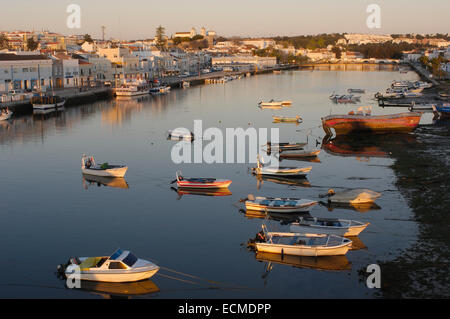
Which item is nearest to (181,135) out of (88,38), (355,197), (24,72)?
(355,197)

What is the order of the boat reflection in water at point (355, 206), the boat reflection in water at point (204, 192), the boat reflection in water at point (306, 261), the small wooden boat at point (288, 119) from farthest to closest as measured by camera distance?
1. the small wooden boat at point (288, 119)
2. the boat reflection in water at point (204, 192)
3. the boat reflection in water at point (355, 206)
4. the boat reflection in water at point (306, 261)

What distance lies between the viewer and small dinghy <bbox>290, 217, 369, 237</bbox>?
13.5 m

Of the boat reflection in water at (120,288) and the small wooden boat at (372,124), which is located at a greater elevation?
the small wooden boat at (372,124)

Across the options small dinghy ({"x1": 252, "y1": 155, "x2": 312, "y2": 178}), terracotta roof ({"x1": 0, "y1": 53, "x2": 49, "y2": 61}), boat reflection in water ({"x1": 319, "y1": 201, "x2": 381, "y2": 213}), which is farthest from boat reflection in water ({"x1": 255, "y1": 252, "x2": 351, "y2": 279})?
terracotta roof ({"x1": 0, "y1": 53, "x2": 49, "y2": 61})

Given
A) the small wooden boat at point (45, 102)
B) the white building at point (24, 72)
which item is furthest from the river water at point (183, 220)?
the white building at point (24, 72)

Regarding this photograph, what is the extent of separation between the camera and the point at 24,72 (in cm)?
4356

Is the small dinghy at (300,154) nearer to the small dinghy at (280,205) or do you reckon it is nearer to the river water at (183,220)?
the river water at (183,220)

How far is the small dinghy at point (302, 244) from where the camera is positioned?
41.0ft

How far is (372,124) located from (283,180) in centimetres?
1243

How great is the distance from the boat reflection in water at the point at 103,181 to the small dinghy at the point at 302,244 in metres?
7.32
